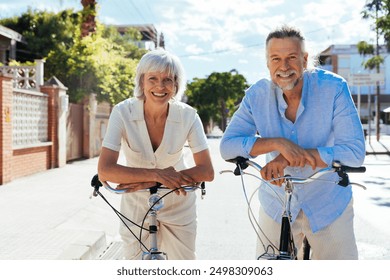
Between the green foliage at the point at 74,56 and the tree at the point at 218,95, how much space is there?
17678 millimetres

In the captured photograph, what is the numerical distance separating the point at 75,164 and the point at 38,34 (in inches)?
333

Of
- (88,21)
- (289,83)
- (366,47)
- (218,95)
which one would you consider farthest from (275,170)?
(218,95)

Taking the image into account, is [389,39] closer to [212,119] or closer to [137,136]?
[137,136]

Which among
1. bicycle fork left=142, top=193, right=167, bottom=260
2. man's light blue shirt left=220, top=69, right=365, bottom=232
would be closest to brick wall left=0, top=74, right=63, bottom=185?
bicycle fork left=142, top=193, right=167, bottom=260

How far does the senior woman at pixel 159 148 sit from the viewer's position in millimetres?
2281

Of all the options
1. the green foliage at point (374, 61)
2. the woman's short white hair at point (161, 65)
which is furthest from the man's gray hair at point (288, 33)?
the green foliage at point (374, 61)

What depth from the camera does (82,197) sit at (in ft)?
26.5

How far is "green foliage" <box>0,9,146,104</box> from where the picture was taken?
53.2 feet

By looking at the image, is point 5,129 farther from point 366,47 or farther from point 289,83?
point 366,47

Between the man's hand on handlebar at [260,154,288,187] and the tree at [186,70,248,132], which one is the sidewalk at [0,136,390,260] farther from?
the tree at [186,70,248,132]

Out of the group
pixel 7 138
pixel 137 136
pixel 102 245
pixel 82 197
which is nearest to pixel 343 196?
pixel 137 136

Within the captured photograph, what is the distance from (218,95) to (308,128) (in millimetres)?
37272

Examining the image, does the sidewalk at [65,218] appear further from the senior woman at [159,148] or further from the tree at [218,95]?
the tree at [218,95]

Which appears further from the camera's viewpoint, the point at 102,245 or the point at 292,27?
the point at 102,245
